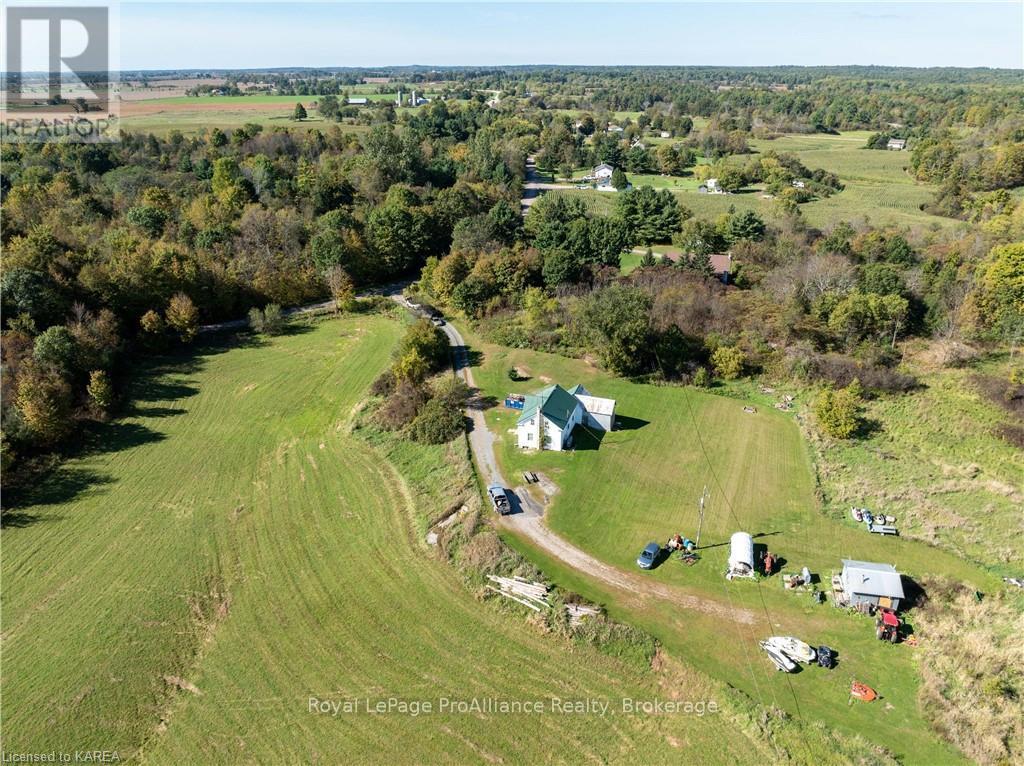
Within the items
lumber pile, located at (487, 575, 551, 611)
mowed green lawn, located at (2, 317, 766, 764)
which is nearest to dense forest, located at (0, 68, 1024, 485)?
mowed green lawn, located at (2, 317, 766, 764)

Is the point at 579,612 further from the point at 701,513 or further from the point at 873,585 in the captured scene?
the point at 873,585

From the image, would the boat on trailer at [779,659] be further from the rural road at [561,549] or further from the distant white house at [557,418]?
the distant white house at [557,418]

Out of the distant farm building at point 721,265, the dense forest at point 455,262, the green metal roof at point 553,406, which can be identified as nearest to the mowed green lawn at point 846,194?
the dense forest at point 455,262

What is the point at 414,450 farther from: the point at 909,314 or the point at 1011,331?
the point at 1011,331

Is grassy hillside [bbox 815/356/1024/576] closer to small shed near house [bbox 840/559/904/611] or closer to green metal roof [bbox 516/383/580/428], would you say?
small shed near house [bbox 840/559/904/611]

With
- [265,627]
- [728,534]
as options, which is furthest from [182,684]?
[728,534]

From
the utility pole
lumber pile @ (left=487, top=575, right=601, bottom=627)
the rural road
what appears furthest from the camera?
the utility pole
